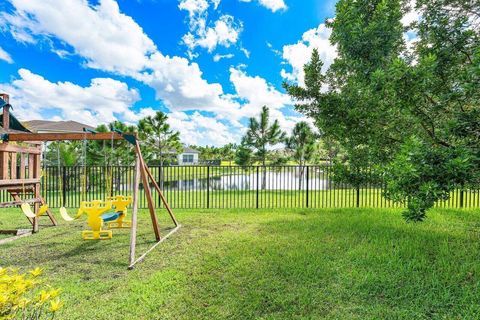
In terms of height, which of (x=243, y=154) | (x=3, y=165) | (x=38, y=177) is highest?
(x=243, y=154)

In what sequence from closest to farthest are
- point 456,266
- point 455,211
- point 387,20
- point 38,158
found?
point 456,266 < point 387,20 < point 38,158 < point 455,211

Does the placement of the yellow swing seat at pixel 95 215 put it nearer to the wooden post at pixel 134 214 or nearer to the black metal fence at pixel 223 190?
the wooden post at pixel 134 214

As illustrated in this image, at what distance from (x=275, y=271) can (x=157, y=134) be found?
1589 centimetres

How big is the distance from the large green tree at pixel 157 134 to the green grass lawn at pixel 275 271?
12.2 meters

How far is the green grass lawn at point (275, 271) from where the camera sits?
7.84 ft

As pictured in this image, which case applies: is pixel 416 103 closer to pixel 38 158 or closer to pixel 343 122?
pixel 343 122

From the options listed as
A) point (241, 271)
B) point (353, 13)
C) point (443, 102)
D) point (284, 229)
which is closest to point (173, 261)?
point (241, 271)

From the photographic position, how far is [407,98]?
111 inches

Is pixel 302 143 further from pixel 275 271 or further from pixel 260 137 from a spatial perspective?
pixel 275 271

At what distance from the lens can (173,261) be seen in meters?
3.58

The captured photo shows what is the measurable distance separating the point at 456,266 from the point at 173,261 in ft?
12.5

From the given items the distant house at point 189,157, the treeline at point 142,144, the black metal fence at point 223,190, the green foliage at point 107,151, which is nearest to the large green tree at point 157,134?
the treeline at point 142,144

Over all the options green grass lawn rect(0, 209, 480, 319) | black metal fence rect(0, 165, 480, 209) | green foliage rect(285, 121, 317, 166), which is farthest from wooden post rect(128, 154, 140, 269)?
green foliage rect(285, 121, 317, 166)

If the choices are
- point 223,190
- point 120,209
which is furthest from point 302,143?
point 120,209
